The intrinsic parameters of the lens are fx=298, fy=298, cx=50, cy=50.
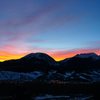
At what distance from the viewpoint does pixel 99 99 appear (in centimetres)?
8619

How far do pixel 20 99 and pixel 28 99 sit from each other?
4.59 metres

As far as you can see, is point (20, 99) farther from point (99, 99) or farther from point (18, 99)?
point (99, 99)

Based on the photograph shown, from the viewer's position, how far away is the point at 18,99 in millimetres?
86312

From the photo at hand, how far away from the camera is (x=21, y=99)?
281 feet

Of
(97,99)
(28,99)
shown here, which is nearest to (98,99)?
(97,99)

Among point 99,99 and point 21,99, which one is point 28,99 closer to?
point 21,99

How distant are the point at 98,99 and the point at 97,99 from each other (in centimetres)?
40

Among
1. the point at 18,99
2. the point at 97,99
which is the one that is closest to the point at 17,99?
the point at 18,99

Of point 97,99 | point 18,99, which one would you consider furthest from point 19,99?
point 97,99

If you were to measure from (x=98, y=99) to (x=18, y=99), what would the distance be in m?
23.3

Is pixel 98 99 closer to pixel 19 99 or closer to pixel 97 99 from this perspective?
pixel 97 99

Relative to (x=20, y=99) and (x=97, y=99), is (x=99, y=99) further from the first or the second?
(x=20, y=99)

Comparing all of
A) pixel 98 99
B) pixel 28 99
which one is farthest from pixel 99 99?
pixel 28 99

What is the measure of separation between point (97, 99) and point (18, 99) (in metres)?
23.1
